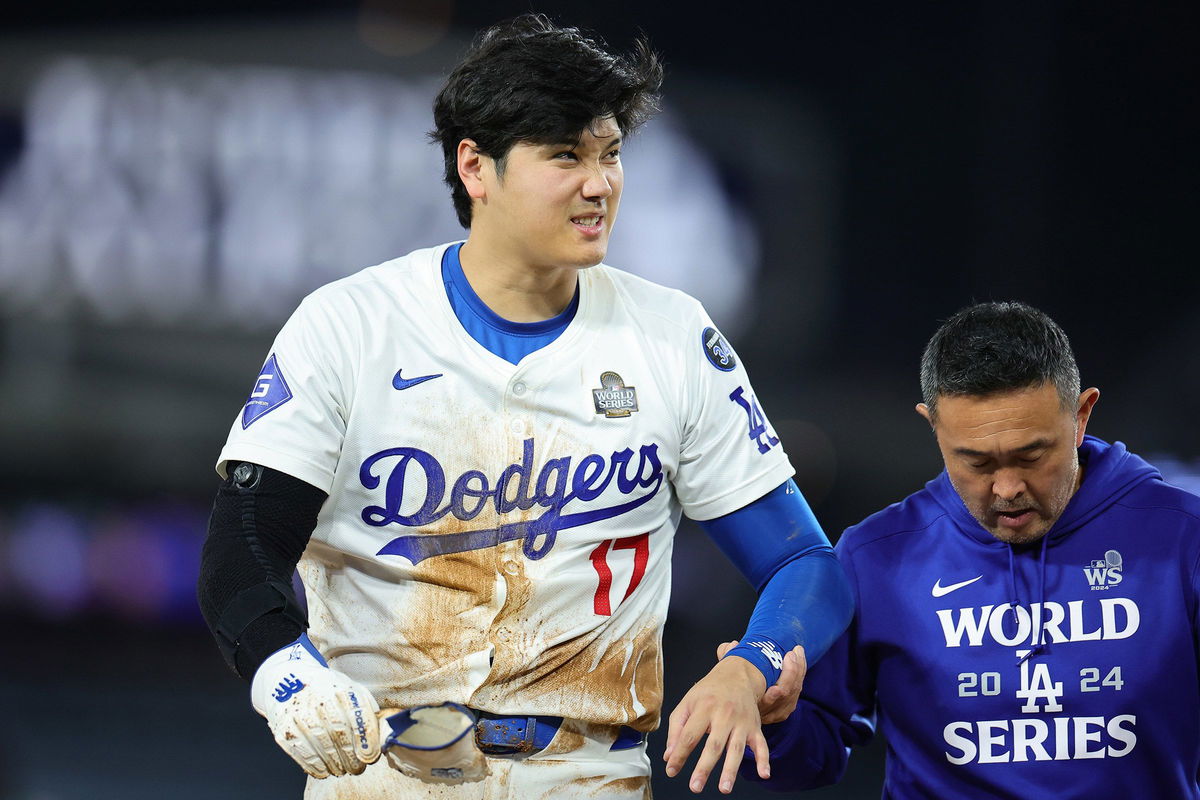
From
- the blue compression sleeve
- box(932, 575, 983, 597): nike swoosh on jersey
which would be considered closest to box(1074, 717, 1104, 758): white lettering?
box(932, 575, 983, 597): nike swoosh on jersey

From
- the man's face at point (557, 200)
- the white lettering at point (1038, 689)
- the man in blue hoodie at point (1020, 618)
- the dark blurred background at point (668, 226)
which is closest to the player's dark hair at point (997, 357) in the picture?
the man in blue hoodie at point (1020, 618)

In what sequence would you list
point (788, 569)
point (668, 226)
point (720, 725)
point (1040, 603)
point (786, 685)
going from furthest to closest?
1. point (668, 226)
2. point (1040, 603)
3. point (788, 569)
4. point (786, 685)
5. point (720, 725)

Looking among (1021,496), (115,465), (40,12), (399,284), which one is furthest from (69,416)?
(1021,496)

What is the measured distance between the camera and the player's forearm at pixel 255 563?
1.47 m

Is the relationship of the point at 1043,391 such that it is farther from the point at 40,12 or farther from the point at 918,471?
the point at 40,12

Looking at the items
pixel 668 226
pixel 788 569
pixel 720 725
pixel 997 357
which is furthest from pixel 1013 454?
pixel 668 226

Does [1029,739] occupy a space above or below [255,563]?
below

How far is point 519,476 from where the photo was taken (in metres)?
1.71

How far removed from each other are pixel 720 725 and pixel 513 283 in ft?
2.16

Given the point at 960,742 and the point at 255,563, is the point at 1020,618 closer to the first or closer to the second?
the point at 960,742

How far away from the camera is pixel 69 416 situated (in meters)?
3.79

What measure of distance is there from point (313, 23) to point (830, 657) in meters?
2.64

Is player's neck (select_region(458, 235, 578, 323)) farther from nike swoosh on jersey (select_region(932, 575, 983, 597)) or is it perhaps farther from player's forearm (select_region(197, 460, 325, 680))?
nike swoosh on jersey (select_region(932, 575, 983, 597))

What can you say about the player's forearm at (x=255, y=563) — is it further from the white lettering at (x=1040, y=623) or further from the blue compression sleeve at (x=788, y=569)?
the white lettering at (x=1040, y=623)
